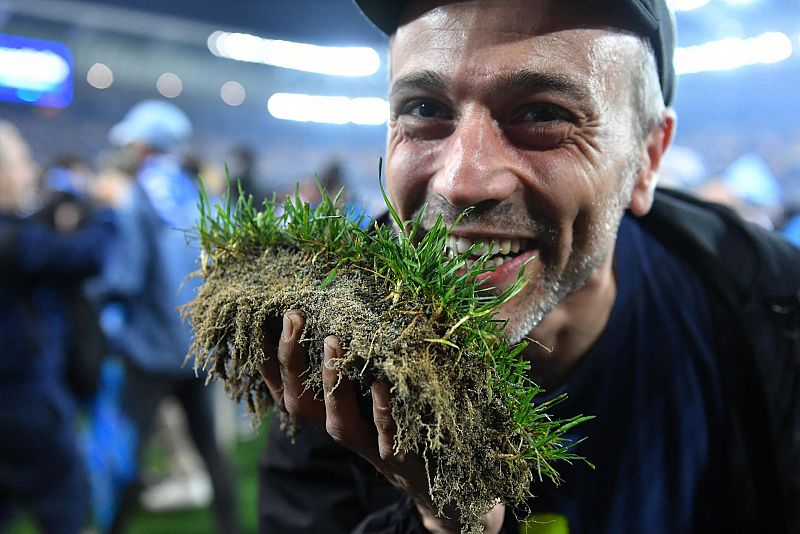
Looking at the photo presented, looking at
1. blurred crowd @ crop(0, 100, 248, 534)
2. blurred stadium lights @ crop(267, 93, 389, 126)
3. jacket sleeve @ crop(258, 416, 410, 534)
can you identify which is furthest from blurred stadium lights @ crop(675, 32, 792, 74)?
jacket sleeve @ crop(258, 416, 410, 534)

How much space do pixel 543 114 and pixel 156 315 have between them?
3007 millimetres

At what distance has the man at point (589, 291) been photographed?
4.04 ft

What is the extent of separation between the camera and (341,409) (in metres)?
1.01

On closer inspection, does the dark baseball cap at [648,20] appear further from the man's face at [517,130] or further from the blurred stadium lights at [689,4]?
the blurred stadium lights at [689,4]

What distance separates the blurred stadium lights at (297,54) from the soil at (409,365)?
78.3 ft

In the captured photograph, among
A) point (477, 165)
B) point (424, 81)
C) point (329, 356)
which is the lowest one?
point (329, 356)

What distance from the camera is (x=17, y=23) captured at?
20.6 m

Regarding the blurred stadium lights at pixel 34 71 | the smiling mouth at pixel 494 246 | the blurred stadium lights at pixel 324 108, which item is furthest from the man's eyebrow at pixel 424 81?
the blurred stadium lights at pixel 324 108

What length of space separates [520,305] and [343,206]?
0.43 m

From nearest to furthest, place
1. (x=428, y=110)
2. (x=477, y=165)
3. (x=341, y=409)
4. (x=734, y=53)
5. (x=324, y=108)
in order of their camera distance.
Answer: (x=341, y=409), (x=477, y=165), (x=428, y=110), (x=734, y=53), (x=324, y=108)

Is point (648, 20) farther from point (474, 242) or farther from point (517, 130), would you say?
point (474, 242)

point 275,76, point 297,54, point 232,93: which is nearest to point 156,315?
point 297,54

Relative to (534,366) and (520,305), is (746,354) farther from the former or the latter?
(520,305)

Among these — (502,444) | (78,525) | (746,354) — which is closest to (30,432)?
(78,525)
